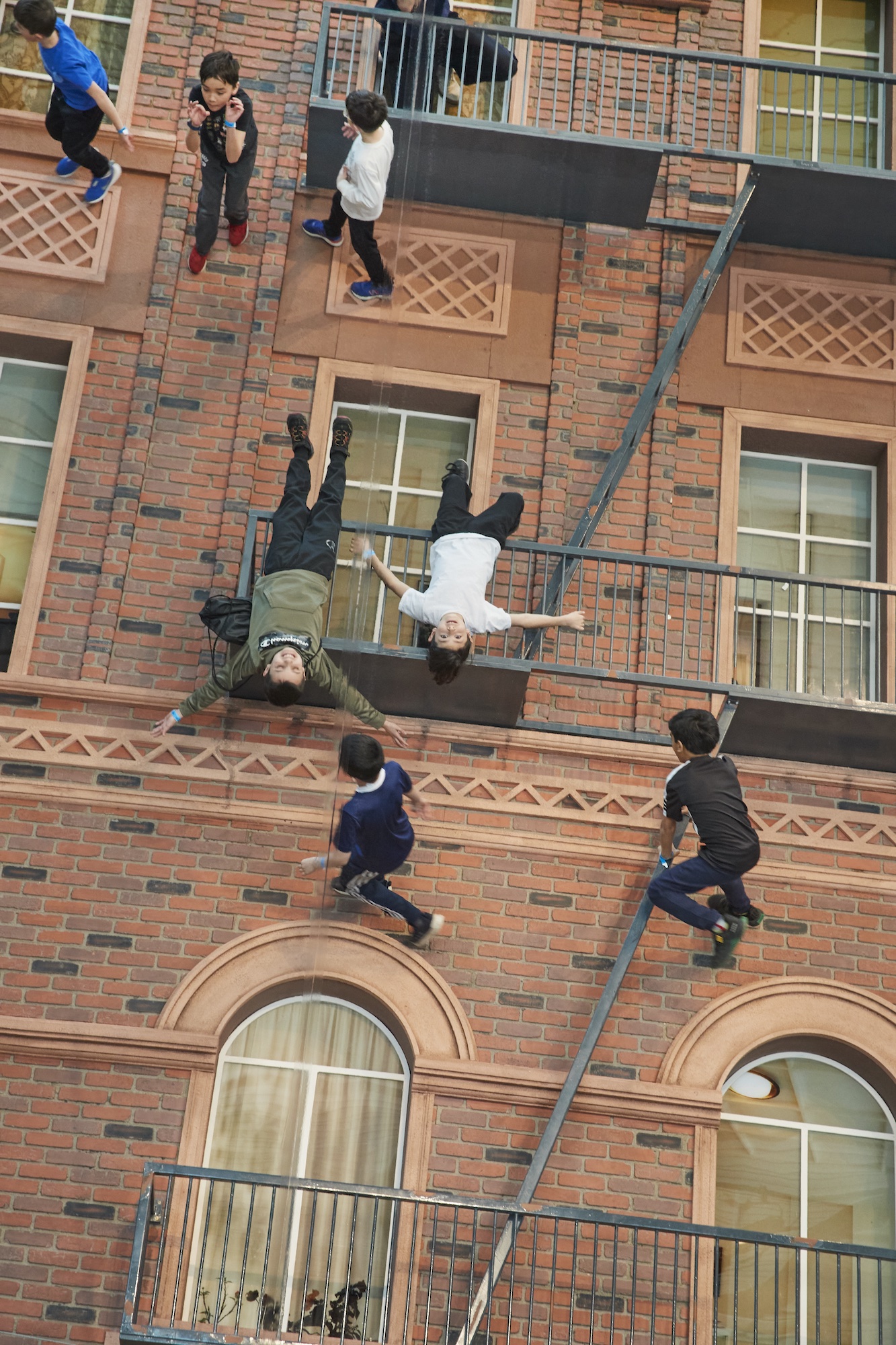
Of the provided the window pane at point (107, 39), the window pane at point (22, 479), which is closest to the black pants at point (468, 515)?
the window pane at point (22, 479)

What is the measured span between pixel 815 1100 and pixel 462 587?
3892 millimetres

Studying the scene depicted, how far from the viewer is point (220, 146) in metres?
10.8

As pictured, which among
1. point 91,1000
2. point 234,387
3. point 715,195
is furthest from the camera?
point 715,195

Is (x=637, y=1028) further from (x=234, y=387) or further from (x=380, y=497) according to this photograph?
(x=234, y=387)

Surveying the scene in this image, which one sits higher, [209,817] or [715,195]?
[715,195]

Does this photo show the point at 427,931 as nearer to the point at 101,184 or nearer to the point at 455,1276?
the point at 455,1276

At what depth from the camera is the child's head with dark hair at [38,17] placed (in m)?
10.4

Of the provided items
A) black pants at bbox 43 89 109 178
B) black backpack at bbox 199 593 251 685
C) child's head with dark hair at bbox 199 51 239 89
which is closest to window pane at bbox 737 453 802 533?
black backpack at bbox 199 593 251 685

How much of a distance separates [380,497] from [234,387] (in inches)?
50.7

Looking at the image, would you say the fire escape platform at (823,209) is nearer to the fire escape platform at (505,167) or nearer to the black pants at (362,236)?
the fire escape platform at (505,167)

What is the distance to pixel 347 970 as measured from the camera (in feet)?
32.0

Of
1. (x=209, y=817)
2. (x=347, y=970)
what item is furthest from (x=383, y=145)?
(x=347, y=970)

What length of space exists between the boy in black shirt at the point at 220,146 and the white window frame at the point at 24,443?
1317mm

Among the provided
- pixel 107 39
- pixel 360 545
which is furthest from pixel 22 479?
pixel 107 39
